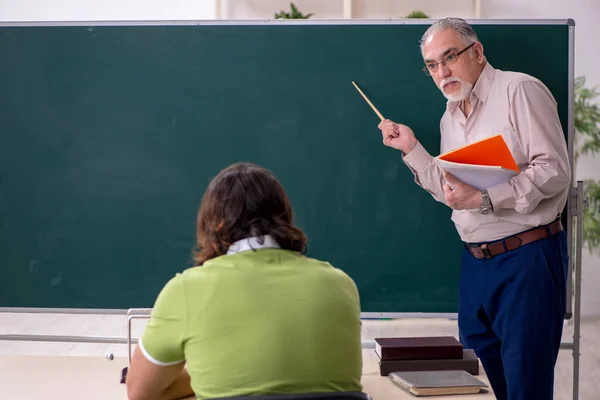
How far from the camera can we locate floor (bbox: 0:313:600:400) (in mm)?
5162

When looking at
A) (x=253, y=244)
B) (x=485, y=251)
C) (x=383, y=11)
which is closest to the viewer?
(x=253, y=244)

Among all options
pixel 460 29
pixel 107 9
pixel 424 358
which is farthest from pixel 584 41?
pixel 424 358

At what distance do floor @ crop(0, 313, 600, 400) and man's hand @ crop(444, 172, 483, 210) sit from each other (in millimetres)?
2510

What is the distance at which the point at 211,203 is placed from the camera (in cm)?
181

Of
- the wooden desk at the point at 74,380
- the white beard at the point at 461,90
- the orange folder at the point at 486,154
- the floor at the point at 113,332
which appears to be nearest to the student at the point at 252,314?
the wooden desk at the point at 74,380

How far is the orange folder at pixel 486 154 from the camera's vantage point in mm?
2348

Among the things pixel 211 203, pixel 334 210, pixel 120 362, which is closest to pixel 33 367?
pixel 120 362

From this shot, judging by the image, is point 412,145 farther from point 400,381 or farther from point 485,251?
point 400,381

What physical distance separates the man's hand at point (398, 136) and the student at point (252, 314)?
1344 millimetres

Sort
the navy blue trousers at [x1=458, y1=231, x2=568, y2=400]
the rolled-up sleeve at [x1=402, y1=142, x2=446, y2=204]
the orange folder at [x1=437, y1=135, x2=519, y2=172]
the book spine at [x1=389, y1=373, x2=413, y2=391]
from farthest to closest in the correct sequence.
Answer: the rolled-up sleeve at [x1=402, y1=142, x2=446, y2=204]
the navy blue trousers at [x1=458, y1=231, x2=568, y2=400]
the orange folder at [x1=437, y1=135, x2=519, y2=172]
the book spine at [x1=389, y1=373, x2=413, y2=391]

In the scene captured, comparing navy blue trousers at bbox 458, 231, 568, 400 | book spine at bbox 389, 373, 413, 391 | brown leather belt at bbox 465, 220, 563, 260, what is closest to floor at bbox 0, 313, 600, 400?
navy blue trousers at bbox 458, 231, 568, 400

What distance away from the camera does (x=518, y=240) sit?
2750 mm

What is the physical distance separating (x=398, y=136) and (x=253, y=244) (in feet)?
4.92

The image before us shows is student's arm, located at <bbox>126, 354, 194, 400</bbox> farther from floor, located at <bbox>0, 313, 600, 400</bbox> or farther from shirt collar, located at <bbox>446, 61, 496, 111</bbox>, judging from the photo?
floor, located at <bbox>0, 313, 600, 400</bbox>
